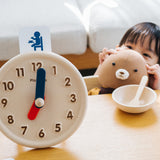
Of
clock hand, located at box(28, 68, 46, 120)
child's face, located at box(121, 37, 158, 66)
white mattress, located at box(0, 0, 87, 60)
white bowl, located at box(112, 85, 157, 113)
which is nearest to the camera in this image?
clock hand, located at box(28, 68, 46, 120)

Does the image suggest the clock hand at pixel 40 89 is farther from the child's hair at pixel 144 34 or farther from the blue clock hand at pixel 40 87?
the child's hair at pixel 144 34

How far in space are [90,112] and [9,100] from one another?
277mm

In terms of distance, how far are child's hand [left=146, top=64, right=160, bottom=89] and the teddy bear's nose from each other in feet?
0.36

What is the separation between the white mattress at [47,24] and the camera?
5.48 ft

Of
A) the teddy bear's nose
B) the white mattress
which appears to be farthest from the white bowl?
the white mattress

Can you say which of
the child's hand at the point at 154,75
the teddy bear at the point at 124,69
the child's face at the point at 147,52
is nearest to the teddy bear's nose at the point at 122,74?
the teddy bear at the point at 124,69

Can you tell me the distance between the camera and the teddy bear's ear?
92 centimetres

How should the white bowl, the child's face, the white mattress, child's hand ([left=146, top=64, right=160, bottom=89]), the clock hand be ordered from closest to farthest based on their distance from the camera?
the clock hand < the white bowl < child's hand ([left=146, top=64, right=160, bottom=89]) < the child's face < the white mattress

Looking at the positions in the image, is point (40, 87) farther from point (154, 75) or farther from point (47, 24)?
point (47, 24)

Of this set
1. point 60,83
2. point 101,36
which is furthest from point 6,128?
point 101,36

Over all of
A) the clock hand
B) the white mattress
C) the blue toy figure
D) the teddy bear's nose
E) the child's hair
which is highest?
the blue toy figure

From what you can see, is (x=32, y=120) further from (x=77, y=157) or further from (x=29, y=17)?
(x=29, y=17)

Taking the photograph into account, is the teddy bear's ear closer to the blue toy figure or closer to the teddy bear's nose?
the teddy bear's nose

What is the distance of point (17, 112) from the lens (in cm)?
63
